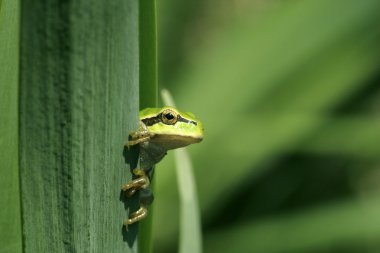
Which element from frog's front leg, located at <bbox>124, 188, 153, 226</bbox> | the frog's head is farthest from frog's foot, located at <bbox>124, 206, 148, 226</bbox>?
the frog's head

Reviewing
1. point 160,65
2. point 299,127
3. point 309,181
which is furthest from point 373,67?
point 160,65

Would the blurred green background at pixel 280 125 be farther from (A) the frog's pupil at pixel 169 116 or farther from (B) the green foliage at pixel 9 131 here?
(B) the green foliage at pixel 9 131

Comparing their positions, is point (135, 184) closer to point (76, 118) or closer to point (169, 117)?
point (76, 118)

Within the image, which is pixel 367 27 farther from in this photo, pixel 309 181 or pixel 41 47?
pixel 41 47

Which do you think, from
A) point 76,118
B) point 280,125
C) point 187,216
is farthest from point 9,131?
point 280,125

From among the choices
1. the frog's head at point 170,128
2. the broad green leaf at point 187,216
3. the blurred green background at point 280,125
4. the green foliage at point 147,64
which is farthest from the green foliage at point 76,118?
the blurred green background at point 280,125

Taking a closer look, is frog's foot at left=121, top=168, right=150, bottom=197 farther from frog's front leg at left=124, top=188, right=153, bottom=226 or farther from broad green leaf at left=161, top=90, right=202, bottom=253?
broad green leaf at left=161, top=90, right=202, bottom=253
